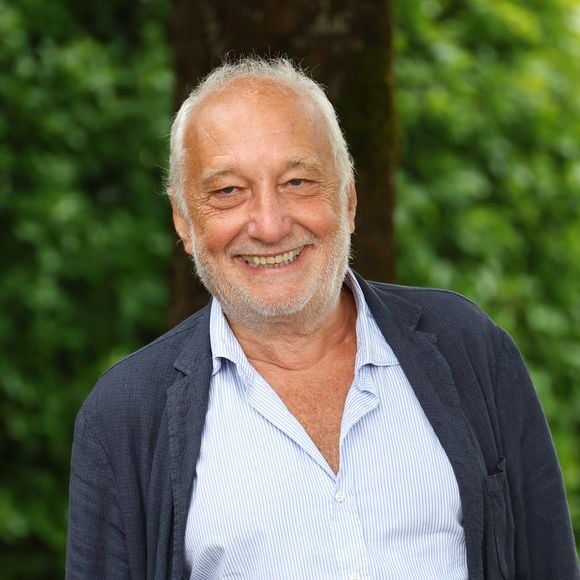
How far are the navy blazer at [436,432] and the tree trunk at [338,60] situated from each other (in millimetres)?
907

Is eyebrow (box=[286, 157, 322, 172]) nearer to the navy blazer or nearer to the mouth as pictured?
the mouth

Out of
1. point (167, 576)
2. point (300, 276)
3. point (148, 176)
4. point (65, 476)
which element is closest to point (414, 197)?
point (148, 176)

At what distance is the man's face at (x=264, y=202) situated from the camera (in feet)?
8.75

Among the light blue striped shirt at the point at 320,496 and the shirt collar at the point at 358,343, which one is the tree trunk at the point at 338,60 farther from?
the light blue striped shirt at the point at 320,496

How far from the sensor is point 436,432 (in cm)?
264

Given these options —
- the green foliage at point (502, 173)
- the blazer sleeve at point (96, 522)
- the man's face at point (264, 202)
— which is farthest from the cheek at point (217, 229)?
the green foliage at point (502, 173)

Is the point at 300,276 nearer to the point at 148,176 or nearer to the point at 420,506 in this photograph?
the point at 420,506

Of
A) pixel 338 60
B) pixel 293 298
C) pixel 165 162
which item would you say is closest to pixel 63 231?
pixel 165 162

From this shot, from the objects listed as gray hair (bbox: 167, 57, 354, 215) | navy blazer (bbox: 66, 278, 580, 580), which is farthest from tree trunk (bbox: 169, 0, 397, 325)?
navy blazer (bbox: 66, 278, 580, 580)

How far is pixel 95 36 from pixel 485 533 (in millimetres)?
3089

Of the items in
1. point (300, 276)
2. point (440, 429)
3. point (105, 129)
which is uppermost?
point (105, 129)

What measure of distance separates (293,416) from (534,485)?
0.64m

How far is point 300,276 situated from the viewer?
2730mm

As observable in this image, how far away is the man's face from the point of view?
8.75ft
